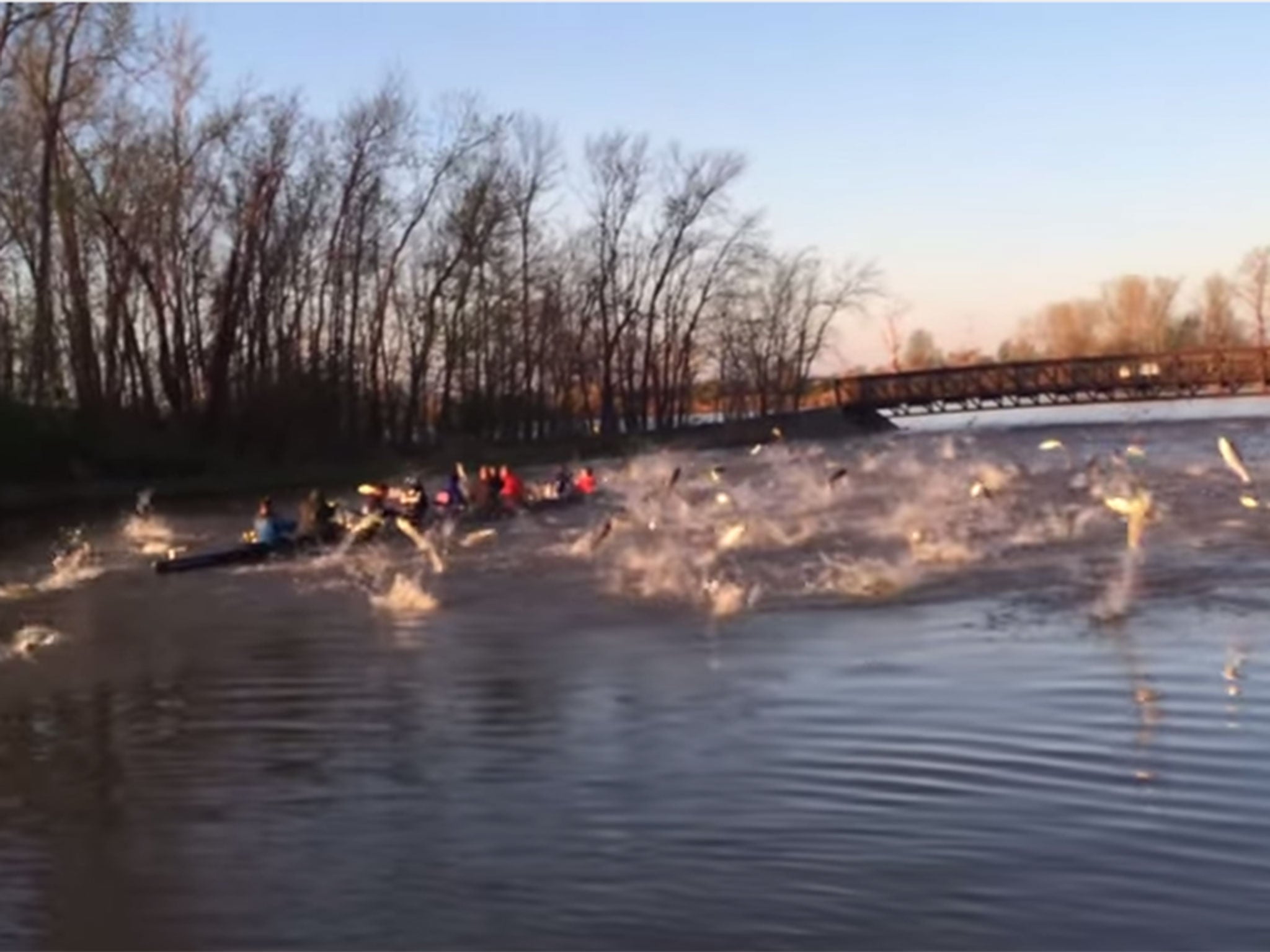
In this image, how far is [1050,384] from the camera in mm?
103875

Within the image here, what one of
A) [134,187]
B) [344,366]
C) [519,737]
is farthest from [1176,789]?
[344,366]

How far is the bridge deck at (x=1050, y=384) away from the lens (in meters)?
96.8

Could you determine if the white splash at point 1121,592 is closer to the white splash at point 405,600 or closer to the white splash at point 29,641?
the white splash at point 405,600

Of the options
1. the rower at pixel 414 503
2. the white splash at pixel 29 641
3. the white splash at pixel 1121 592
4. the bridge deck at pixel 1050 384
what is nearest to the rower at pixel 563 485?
the rower at pixel 414 503

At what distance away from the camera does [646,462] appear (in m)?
66.9

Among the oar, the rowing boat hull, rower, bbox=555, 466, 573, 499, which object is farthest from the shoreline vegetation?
the rowing boat hull

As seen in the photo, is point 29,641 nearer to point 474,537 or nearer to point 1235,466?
point 474,537

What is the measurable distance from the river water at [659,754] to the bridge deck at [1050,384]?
70.8m

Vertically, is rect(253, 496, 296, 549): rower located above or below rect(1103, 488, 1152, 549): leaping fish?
above

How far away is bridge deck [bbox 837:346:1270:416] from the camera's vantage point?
96812 millimetres

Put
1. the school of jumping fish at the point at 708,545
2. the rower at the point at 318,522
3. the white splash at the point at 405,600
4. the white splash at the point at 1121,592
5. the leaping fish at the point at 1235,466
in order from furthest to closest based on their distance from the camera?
the leaping fish at the point at 1235,466, the rower at the point at 318,522, the white splash at the point at 405,600, the school of jumping fish at the point at 708,545, the white splash at the point at 1121,592

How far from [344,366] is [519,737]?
200ft

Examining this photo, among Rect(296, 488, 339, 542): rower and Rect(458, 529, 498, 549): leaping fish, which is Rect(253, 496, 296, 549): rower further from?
Rect(458, 529, 498, 549): leaping fish

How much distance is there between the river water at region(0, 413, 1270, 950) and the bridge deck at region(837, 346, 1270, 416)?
7081 centimetres
